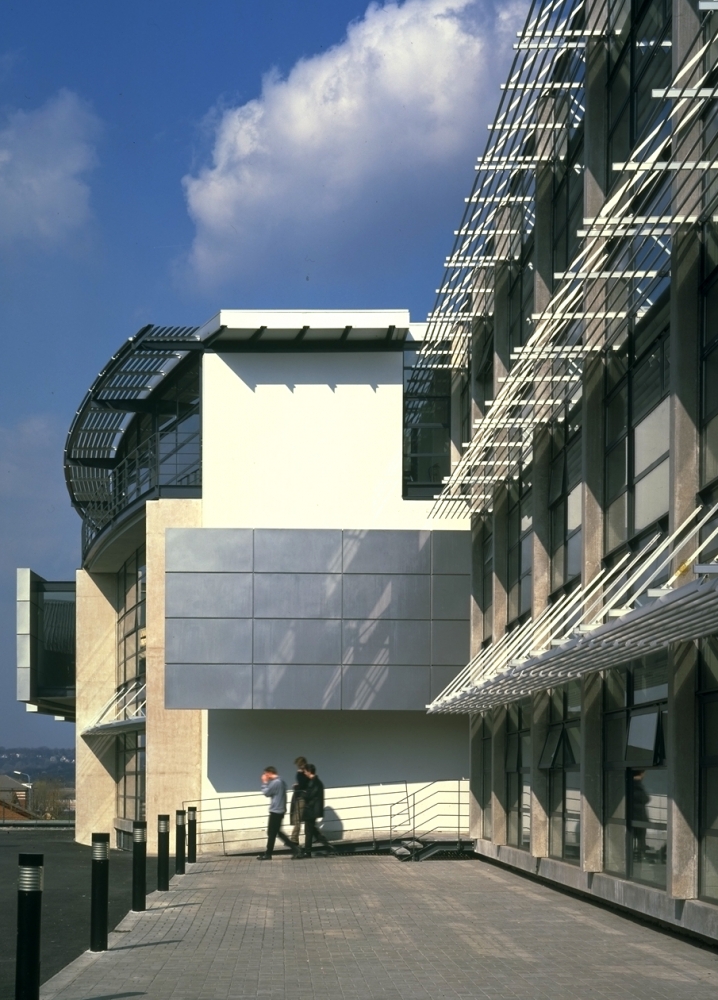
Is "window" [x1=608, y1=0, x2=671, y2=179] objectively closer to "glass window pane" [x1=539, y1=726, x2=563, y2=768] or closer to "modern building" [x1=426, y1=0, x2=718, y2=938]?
"modern building" [x1=426, y1=0, x2=718, y2=938]

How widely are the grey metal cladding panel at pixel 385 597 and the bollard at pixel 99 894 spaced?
18520 mm

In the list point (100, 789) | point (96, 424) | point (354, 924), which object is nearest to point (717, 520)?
point (354, 924)

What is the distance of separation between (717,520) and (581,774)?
5930mm

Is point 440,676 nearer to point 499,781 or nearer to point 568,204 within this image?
point 499,781

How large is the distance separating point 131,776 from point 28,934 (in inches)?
1228

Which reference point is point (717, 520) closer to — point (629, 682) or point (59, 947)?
point (629, 682)

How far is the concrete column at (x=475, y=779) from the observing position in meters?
27.8

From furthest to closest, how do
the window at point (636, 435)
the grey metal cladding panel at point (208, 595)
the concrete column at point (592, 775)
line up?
the grey metal cladding panel at point (208, 595), the concrete column at point (592, 775), the window at point (636, 435)

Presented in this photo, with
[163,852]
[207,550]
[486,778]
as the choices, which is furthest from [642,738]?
[207,550]

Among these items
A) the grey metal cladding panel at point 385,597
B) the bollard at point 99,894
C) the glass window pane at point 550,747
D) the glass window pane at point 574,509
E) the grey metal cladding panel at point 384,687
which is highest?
the glass window pane at point 574,509

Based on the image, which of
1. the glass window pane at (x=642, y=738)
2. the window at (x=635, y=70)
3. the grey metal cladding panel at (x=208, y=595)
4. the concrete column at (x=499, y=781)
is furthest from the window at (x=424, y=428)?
the glass window pane at (x=642, y=738)

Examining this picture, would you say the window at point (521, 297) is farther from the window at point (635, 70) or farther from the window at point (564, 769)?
the window at point (564, 769)

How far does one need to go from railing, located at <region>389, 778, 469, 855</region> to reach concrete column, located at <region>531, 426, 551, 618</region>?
11.5 metres

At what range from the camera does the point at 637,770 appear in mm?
15930
